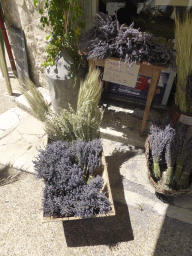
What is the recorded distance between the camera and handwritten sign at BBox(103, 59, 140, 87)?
78.4 inches

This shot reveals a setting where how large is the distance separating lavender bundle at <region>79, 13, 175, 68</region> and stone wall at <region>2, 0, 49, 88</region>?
1.38 m

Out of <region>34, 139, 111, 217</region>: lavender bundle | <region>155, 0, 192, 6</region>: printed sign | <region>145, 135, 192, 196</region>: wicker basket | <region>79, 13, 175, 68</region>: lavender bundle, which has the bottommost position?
<region>145, 135, 192, 196</region>: wicker basket

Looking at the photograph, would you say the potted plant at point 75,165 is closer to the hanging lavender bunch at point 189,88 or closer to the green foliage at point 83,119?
the green foliage at point 83,119

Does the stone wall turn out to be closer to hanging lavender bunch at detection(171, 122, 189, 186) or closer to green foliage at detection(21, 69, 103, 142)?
green foliage at detection(21, 69, 103, 142)

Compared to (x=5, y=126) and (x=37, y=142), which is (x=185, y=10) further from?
(x=5, y=126)

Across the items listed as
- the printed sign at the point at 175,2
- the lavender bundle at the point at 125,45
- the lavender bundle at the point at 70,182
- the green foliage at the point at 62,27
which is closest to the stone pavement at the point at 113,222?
the lavender bundle at the point at 70,182

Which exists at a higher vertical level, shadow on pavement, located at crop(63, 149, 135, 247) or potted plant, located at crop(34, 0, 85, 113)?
potted plant, located at crop(34, 0, 85, 113)

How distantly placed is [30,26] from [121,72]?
2110 mm

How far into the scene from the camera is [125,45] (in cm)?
183

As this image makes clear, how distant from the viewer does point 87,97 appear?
6.38 ft

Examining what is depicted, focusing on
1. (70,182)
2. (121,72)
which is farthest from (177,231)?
(121,72)

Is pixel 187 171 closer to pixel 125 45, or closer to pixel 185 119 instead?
pixel 185 119

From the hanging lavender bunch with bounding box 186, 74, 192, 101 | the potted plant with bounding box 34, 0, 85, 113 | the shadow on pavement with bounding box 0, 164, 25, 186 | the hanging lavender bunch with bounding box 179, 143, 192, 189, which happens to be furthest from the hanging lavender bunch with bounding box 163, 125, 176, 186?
the shadow on pavement with bounding box 0, 164, 25, 186

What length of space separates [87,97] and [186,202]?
1.61 meters
